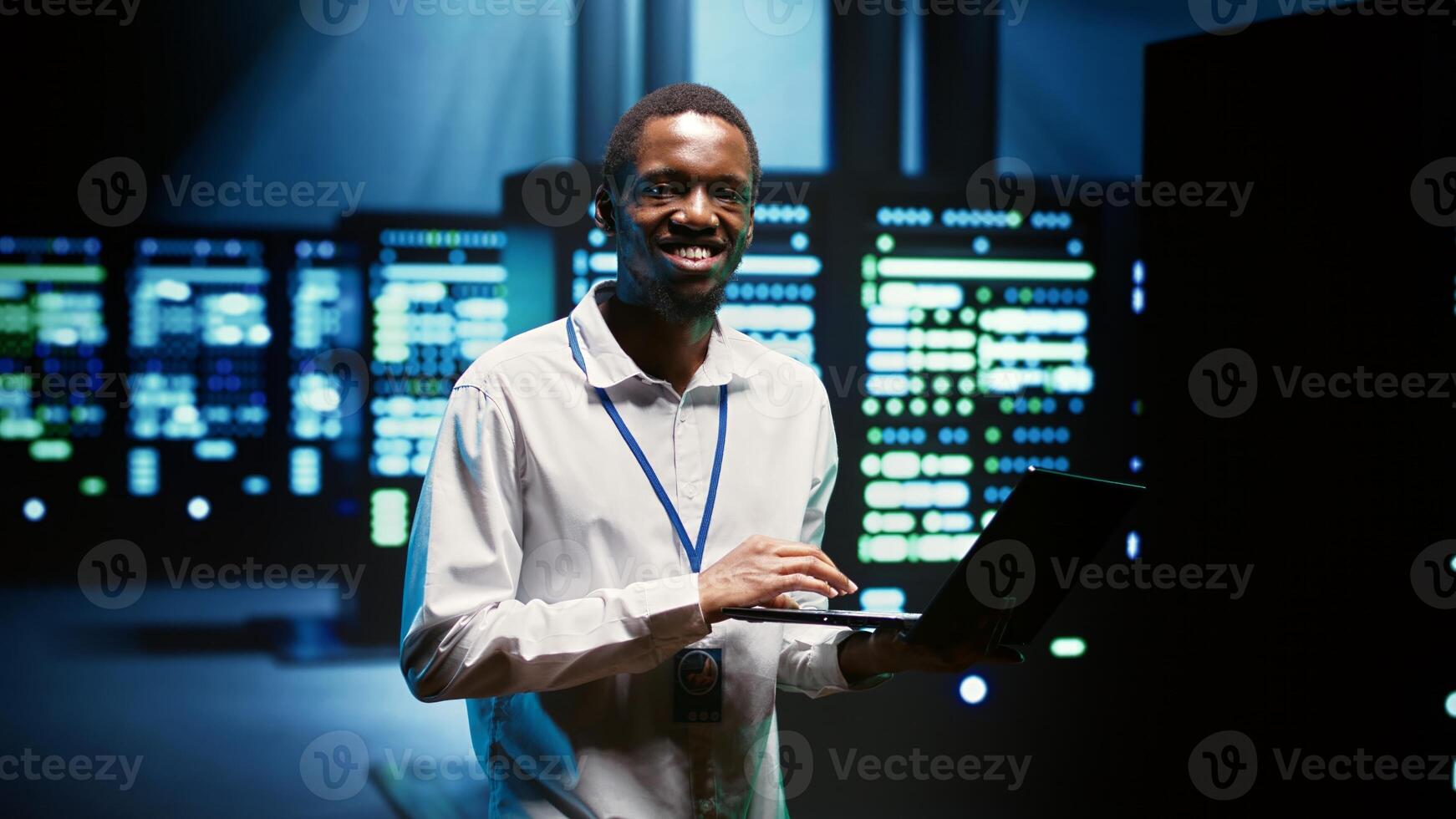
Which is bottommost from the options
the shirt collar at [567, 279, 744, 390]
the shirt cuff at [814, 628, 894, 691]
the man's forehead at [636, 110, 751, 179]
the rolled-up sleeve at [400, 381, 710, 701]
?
the shirt cuff at [814, 628, 894, 691]

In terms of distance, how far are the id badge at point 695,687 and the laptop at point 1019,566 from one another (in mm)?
147

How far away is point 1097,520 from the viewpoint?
1.28 m

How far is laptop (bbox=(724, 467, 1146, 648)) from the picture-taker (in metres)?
1.18

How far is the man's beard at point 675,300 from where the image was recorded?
1371 mm

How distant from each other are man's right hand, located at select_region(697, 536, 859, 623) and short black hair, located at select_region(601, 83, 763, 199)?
497 mm

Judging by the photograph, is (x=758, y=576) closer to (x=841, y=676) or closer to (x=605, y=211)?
(x=841, y=676)

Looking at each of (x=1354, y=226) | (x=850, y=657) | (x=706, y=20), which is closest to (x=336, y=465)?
(x=706, y=20)

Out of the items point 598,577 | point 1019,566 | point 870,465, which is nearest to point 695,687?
point 598,577

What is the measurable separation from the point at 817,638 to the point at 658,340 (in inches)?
18.0

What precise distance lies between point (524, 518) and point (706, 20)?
5.93 feet

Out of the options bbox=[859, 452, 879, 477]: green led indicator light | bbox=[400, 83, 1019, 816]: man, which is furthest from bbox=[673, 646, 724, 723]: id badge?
bbox=[859, 452, 879, 477]: green led indicator light

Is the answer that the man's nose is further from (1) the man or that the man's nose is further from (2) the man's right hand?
(2) the man's right hand

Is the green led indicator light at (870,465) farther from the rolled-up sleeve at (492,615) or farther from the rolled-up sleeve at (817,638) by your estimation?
the rolled-up sleeve at (492,615)

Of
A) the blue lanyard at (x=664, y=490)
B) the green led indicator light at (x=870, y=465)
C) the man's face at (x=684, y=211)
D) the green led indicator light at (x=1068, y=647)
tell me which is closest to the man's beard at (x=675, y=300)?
the man's face at (x=684, y=211)
